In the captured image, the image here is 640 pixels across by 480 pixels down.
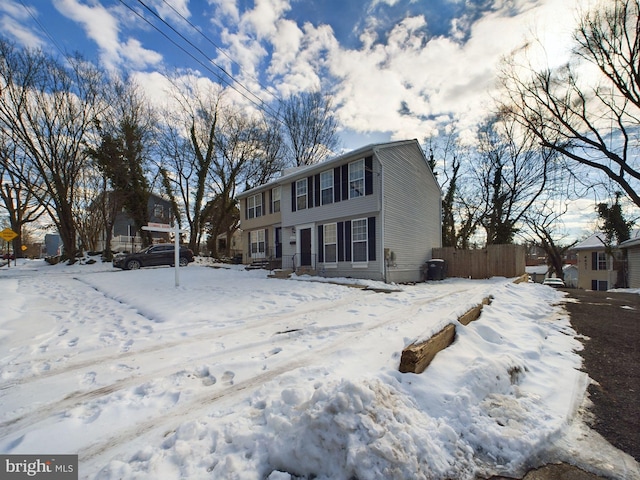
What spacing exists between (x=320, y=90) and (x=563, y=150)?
17.7 m

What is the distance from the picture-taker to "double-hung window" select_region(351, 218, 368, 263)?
12945 millimetres

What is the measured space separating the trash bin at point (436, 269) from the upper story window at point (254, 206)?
1064cm

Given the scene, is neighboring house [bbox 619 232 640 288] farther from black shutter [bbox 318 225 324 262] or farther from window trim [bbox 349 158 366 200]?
black shutter [bbox 318 225 324 262]

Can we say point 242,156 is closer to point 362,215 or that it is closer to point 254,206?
point 254,206

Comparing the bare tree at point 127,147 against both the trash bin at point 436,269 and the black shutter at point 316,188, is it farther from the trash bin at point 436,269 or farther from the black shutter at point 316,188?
the trash bin at point 436,269

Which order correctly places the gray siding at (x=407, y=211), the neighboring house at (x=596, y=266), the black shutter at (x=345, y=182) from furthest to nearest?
the neighboring house at (x=596, y=266) → the black shutter at (x=345, y=182) → the gray siding at (x=407, y=211)

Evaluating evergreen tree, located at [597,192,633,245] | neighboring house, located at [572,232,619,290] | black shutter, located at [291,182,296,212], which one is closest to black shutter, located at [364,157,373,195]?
black shutter, located at [291,182,296,212]

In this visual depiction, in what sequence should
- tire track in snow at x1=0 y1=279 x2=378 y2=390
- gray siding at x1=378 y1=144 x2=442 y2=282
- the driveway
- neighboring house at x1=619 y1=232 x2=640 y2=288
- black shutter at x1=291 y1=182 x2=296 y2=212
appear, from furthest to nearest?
neighboring house at x1=619 y1=232 x2=640 y2=288, black shutter at x1=291 y1=182 x2=296 y2=212, gray siding at x1=378 y1=144 x2=442 y2=282, tire track in snow at x1=0 y1=279 x2=378 y2=390, the driveway

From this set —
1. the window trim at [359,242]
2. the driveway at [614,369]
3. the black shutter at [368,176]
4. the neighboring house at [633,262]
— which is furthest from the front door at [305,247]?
the neighboring house at [633,262]

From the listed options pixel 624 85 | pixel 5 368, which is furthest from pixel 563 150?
pixel 5 368

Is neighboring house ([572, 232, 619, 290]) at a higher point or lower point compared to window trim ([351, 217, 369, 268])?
lower

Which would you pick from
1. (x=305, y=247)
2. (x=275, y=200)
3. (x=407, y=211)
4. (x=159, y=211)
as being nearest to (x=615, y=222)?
(x=407, y=211)

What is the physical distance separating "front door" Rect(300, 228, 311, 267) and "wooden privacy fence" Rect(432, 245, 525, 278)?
24.3 ft

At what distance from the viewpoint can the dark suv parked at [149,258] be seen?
16.9 metres
